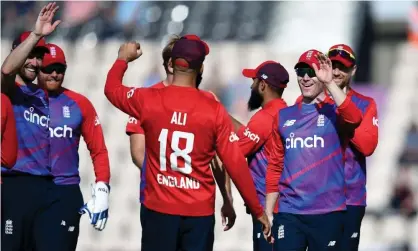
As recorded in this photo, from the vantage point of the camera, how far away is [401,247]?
15992 millimetres

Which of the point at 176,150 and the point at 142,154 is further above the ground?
the point at 176,150

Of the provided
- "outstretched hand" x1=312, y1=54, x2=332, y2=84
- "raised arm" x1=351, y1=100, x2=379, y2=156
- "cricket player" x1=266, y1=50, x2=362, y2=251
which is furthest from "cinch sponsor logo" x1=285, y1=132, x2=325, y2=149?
"outstretched hand" x1=312, y1=54, x2=332, y2=84

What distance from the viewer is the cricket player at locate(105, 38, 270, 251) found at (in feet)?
25.5

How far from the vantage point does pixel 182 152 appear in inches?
306

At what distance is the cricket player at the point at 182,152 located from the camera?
777 centimetres

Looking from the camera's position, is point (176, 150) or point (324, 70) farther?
point (324, 70)

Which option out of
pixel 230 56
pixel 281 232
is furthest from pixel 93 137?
pixel 230 56

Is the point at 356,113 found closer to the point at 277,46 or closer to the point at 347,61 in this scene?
the point at 347,61

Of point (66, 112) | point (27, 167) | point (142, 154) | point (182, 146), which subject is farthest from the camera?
point (142, 154)

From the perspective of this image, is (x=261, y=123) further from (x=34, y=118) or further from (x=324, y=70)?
(x=34, y=118)

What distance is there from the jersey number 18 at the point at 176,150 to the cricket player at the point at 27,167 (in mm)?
1311

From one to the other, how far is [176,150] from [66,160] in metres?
1.44

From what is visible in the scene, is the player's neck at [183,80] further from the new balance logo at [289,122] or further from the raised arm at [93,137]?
the raised arm at [93,137]

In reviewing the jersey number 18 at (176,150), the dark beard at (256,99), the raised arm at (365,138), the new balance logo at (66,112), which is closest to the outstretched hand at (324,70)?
the raised arm at (365,138)
